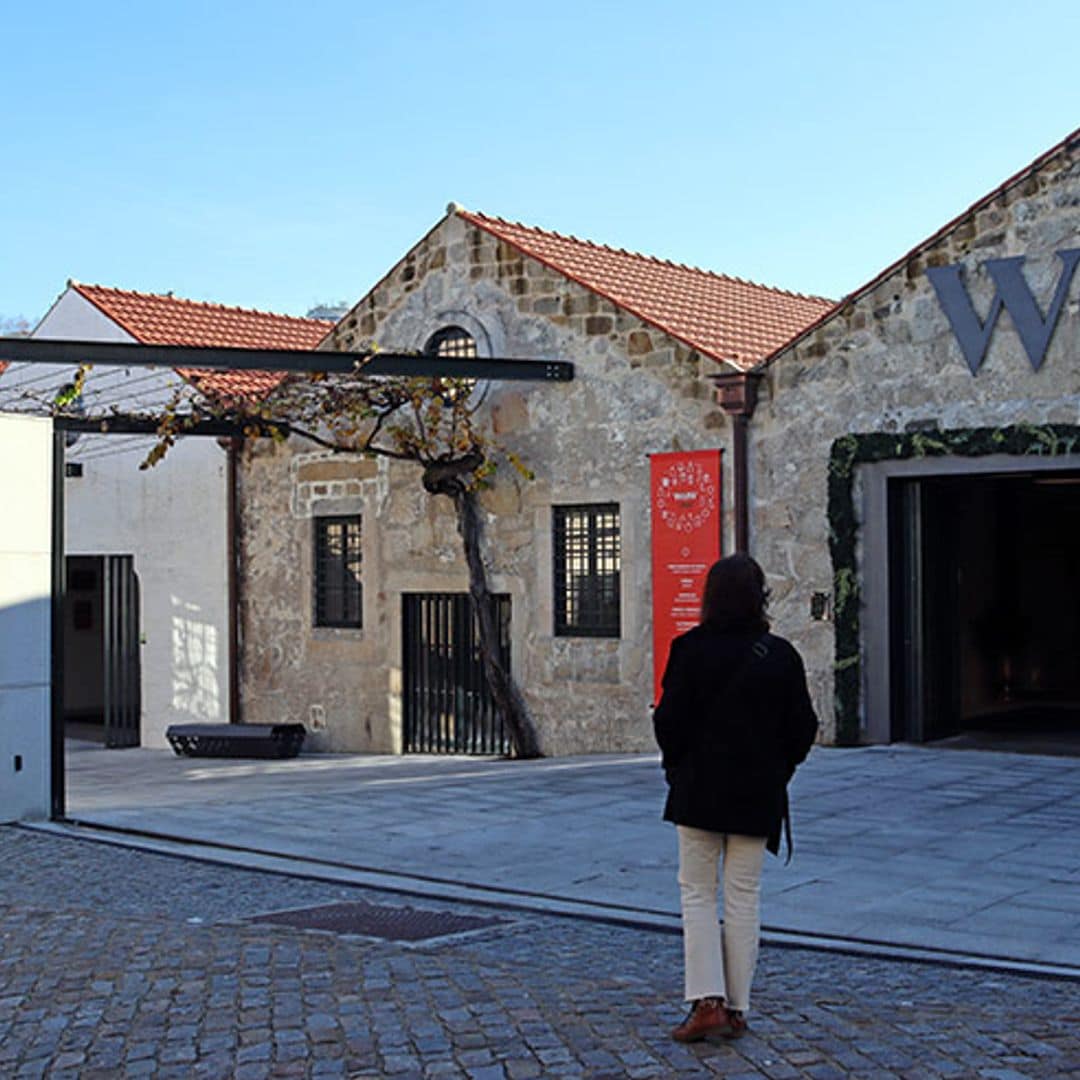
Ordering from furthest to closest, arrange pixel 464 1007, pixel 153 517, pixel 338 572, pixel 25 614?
1. pixel 153 517
2. pixel 338 572
3. pixel 25 614
4. pixel 464 1007

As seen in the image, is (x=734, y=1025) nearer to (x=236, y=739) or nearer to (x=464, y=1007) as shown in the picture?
(x=464, y=1007)

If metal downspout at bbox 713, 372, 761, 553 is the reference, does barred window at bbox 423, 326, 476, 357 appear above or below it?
above

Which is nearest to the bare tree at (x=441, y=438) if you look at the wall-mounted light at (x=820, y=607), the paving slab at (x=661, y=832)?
the paving slab at (x=661, y=832)

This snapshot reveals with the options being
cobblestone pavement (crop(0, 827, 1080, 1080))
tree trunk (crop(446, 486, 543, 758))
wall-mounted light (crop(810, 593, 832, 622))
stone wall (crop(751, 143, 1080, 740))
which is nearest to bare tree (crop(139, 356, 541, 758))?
tree trunk (crop(446, 486, 543, 758))

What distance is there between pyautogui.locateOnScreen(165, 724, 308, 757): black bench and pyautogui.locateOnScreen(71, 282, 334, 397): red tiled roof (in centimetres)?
390

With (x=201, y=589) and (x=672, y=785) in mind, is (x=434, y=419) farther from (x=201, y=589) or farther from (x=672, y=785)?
(x=672, y=785)

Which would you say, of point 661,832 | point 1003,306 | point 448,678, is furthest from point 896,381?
point 448,678

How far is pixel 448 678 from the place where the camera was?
17781 millimetres

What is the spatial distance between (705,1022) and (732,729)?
0.98 m

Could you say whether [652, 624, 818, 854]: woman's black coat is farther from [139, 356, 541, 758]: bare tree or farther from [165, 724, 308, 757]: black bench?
[165, 724, 308, 757]: black bench

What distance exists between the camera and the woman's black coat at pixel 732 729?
17.7 ft

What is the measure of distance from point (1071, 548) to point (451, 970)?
1548 centimetres

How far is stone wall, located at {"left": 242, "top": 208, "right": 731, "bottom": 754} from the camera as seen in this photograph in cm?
1578

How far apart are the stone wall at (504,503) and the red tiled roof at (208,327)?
1.28 metres
